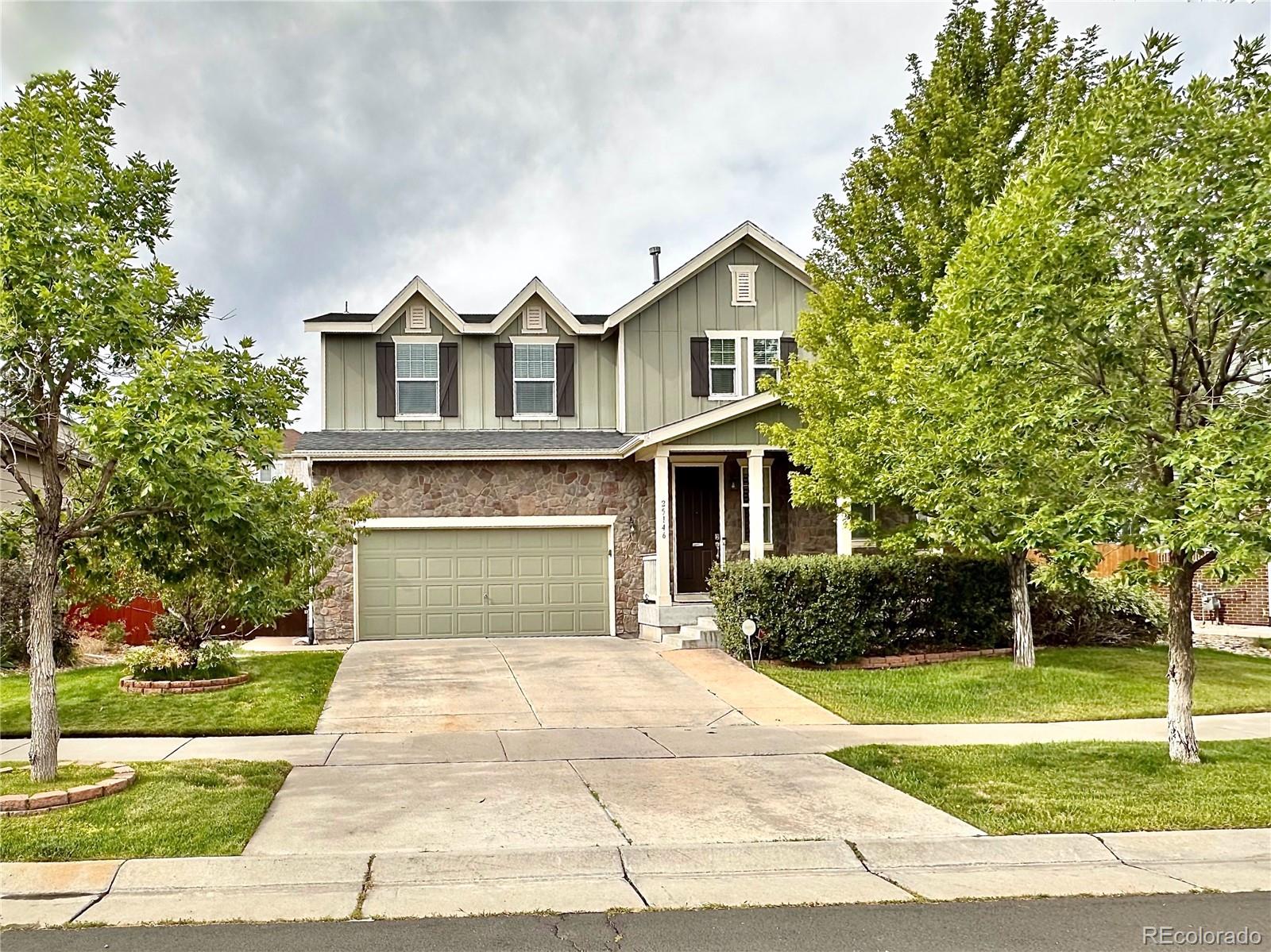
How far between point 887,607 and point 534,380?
8.85 m

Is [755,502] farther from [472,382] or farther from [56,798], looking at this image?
[56,798]

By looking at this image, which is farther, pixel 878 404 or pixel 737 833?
pixel 878 404

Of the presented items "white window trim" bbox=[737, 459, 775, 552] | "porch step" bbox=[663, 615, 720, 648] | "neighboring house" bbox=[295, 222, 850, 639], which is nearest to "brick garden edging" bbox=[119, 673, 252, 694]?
"neighboring house" bbox=[295, 222, 850, 639]

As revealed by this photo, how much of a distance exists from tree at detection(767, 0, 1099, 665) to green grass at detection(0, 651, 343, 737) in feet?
25.8

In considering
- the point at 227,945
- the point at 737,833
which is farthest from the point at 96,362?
the point at 737,833

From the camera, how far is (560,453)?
1859 cm

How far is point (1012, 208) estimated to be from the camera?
28.6 feet

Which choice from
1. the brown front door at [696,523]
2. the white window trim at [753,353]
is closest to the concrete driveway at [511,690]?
Result: the brown front door at [696,523]

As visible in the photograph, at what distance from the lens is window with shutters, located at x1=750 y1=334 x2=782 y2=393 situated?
2008 centimetres

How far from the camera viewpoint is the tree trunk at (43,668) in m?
7.28

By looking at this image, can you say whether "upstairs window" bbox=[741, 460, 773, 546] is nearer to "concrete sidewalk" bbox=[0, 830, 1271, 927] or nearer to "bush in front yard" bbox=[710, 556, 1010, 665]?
"bush in front yard" bbox=[710, 556, 1010, 665]

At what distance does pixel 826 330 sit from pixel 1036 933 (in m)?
11.4

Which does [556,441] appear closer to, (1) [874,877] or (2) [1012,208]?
(2) [1012,208]

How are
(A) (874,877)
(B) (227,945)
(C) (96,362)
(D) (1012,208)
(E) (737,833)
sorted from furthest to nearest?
1. (D) (1012,208)
2. (C) (96,362)
3. (E) (737,833)
4. (A) (874,877)
5. (B) (227,945)
